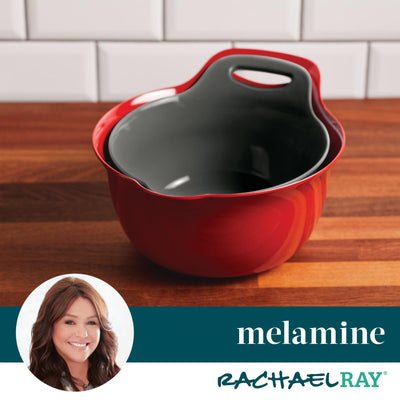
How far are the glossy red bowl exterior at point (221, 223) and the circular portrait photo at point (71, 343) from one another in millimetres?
97

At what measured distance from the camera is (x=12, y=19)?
1.29 meters

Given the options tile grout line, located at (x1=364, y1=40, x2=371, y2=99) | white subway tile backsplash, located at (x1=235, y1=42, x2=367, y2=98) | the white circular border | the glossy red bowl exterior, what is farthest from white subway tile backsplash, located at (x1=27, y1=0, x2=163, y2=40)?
the white circular border

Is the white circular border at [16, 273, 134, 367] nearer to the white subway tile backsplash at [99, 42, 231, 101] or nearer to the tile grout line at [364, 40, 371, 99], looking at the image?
the white subway tile backsplash at [99, 42, 231, 101]

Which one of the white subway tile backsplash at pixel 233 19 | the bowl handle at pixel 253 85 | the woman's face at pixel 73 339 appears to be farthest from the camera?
the white subway tile backsplash at pixel 233 19

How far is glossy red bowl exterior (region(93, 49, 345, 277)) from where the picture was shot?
0.59 metres

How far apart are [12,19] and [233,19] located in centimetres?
44

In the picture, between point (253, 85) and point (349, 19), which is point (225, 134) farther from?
point (349, 19)

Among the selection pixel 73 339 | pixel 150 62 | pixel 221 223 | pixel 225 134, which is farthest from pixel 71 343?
pixel 150 62

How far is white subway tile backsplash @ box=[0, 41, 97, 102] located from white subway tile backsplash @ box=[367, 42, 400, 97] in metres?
0.58

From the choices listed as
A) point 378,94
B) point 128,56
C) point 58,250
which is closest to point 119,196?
point 58,250

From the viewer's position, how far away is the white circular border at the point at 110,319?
57 centimetres

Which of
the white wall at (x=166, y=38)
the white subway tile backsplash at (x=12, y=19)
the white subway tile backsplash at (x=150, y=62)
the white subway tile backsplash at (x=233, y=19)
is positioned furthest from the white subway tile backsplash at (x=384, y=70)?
the white subway tile backsplash at (x=12, y=19)

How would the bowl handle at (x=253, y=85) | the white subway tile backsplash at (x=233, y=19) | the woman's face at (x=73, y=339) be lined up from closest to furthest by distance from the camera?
the woman's face at (x=73, y=339)
the bowl handle at (x=253, y=85)
the white subway tile backsplash at (x=233, y=19)

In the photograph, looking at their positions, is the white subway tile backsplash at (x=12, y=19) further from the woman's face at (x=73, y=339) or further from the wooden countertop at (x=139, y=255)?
the woman's face at (x=73, y=339)
